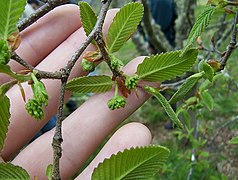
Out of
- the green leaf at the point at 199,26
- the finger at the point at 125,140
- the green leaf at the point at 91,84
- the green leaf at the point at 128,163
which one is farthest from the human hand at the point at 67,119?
the green leaf at the point at 128,163

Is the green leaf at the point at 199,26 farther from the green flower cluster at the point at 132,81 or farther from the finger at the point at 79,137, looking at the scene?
the finger at the point at 79,137

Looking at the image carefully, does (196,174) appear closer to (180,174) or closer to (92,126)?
(180,174)

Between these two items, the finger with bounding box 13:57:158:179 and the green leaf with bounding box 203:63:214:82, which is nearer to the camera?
the green leaf with bounding box 203:63:214:82

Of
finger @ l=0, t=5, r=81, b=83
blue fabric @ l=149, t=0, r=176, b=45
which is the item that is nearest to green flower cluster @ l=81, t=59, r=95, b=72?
finger @ l=0, t=5, r=81, b=83

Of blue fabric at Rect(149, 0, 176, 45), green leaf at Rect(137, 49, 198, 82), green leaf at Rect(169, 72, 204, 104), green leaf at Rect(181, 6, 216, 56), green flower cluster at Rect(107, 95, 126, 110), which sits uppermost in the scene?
green leaf at Rect(181, 6, 216, 56)

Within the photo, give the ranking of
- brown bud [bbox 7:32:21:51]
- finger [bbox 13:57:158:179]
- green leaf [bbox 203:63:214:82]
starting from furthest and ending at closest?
finger [bbox 13:57:158:179] < green leaf [bbox 203:63:214:82] < brown bud [bbox 7:32:21:51]

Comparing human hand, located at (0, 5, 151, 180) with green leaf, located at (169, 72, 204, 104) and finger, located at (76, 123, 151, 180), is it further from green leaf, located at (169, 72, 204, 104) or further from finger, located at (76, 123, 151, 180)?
green leaf, located at (169, 72, 204, 104)
